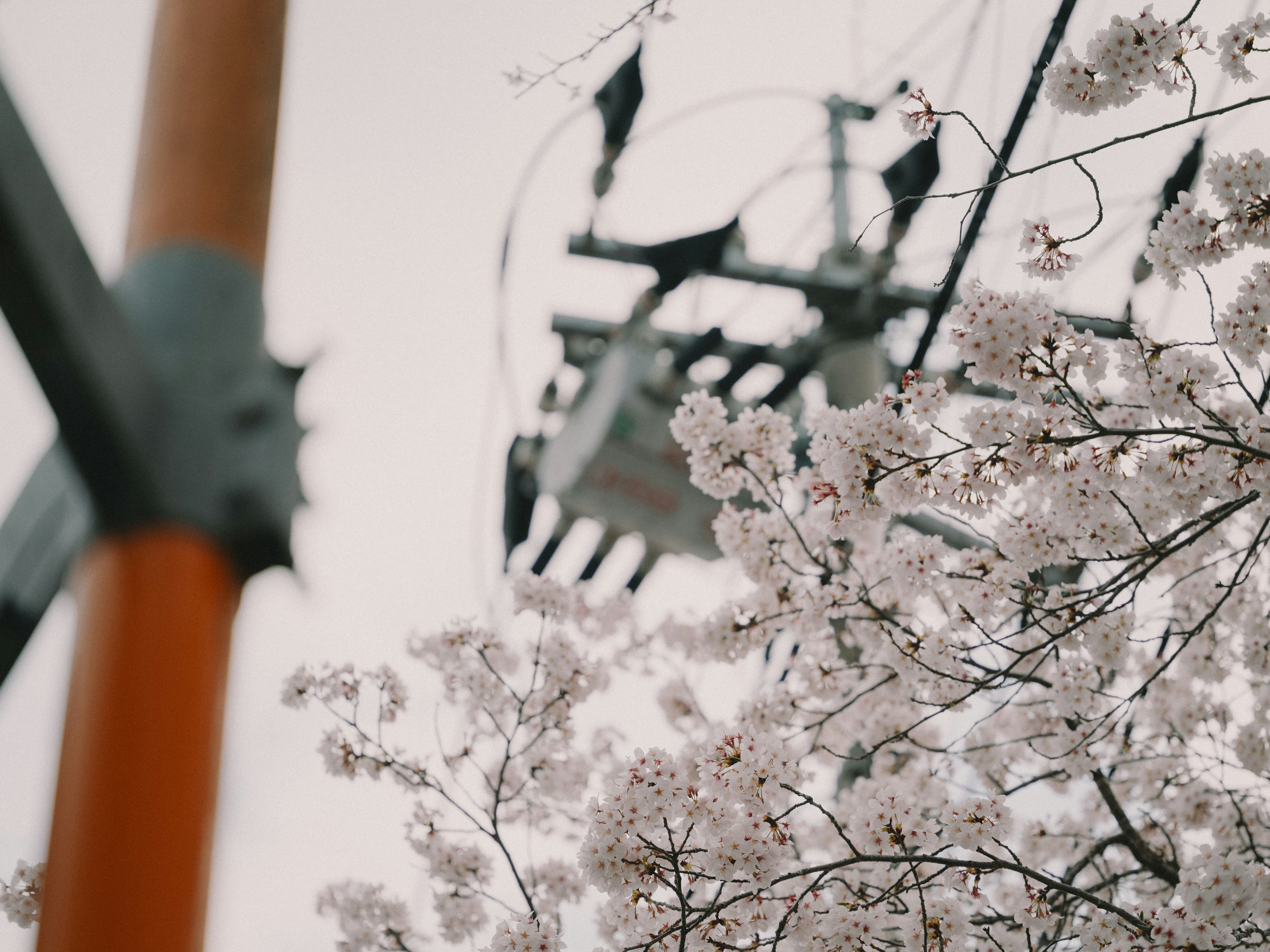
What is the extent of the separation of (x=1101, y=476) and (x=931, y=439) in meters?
0.57

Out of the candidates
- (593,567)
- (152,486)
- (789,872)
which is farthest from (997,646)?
(593,567)

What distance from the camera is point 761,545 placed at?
174 inches

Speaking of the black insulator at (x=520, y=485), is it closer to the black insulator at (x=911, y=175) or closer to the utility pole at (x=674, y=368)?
the utility pole at (x=674, y=368)

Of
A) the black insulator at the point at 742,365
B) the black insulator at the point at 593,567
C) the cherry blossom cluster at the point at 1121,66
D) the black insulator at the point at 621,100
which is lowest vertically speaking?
the cherry blossom cluster at the point at 1121,66

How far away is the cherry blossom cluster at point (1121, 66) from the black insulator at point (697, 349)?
3.88 m

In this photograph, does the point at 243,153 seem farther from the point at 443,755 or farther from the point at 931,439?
the point at 443,755

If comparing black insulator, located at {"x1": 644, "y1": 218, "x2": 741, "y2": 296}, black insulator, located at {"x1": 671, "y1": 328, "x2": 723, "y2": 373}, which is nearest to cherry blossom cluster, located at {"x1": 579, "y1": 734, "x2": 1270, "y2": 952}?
black insulator, located at {"x1": 644, "y1": 218, "x2": 741, "y2": 296}

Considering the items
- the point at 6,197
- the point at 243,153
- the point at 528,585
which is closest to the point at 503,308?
the point at 528,585

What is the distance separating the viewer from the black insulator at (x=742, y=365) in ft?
21.7

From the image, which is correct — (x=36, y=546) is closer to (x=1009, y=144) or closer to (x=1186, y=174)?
(x=1009, y=144)

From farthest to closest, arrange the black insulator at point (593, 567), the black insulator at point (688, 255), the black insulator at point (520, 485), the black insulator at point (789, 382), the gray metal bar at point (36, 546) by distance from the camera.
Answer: the black insulator at point (520, 485) → the black insulator at point (593, 567) → the black insulator at point (789, 382) → the black insulator at point (688, 255) → the gray metal bar at point (36, 546)

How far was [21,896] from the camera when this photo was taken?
3.26 m

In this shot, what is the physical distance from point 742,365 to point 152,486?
5.63 meters

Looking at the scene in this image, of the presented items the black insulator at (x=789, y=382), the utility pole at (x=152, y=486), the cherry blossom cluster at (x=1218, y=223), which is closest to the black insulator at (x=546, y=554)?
the black insulator at (x=789, y=382)
